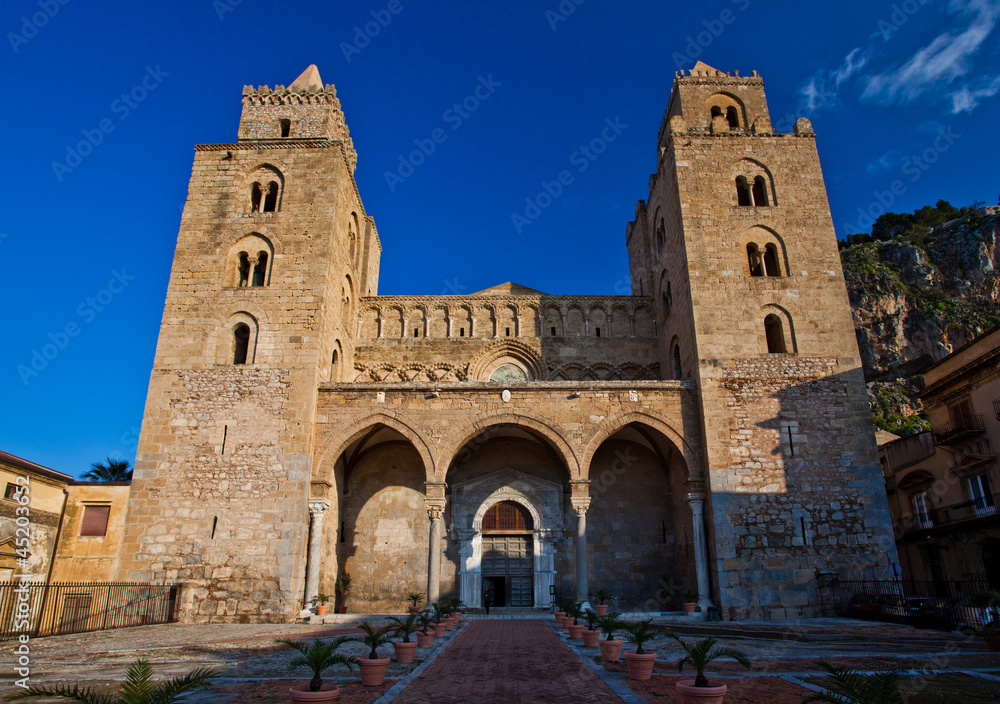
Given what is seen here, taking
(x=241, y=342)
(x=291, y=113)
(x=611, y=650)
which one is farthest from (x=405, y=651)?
(x=291, y=113)

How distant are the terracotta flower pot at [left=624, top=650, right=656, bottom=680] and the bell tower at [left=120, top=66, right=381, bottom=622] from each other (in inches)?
421

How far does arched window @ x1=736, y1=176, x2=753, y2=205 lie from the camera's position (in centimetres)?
2072

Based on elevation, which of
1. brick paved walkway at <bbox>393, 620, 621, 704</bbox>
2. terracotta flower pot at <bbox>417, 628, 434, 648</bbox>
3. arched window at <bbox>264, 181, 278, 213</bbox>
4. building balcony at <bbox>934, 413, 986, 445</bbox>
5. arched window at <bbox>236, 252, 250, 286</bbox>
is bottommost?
brick paved walkway at <bbox>393, 620, 621, 704</bbox>

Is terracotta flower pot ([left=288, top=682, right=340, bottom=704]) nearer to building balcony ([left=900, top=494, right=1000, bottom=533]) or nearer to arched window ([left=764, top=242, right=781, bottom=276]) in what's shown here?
arched window ([left=764, top=242, right=781, bottom=276])

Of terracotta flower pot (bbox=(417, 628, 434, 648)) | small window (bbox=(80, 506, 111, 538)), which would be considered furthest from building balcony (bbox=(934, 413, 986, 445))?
small window (bbox=(80, 506, 111, 538))

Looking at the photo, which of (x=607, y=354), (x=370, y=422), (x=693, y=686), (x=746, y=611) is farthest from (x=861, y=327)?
(x=693, y=686)

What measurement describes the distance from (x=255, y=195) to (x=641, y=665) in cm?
1858

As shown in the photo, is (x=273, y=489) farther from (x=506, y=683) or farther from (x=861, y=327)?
(x=861, y=327)

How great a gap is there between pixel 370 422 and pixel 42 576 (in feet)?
36.6

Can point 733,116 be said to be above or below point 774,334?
above

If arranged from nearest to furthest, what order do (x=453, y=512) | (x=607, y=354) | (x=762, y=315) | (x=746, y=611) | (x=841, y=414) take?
(x=746, y=611)
(x=841, y=414)
(x=762, y=315)
(x=453, y=512)
(x=607, y=354)

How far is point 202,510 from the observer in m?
16.5

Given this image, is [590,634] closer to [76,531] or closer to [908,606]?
[908,606]

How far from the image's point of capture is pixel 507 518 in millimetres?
19891
